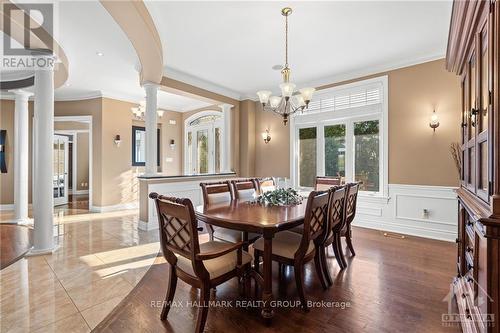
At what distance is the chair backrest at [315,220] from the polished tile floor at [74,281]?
174 cm

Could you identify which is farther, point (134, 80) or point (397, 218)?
point (134, 80)

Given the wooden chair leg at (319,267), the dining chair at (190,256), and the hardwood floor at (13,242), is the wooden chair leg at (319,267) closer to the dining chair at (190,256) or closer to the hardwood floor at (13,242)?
the dining chair at (190,256)

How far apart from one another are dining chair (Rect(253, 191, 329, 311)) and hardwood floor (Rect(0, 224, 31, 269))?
3131 millimetres

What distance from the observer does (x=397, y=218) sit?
4254 mm

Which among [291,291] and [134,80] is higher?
[134,80]

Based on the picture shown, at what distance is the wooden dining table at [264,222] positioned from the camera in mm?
1863

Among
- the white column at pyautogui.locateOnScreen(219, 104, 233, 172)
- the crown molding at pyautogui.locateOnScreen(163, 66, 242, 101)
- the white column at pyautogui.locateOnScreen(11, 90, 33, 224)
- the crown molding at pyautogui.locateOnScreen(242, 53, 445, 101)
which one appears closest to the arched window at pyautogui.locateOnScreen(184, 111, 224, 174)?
the white column at pyautogui.locateOnScreen(219, 104, 233, 172)

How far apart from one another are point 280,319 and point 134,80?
16.8 ft

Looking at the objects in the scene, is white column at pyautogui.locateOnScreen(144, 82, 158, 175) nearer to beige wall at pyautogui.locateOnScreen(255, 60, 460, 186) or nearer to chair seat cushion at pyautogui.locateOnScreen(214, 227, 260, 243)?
chair seat cushion at pyautogui.locateOnScreen(214, 227, 260, 243)

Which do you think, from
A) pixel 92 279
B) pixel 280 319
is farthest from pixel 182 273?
pixel 92 279

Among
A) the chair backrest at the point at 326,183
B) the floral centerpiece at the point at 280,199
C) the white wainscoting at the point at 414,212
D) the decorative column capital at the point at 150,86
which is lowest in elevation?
the white wainscoting at the point at 414,212

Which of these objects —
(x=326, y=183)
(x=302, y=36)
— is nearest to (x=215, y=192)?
(x=326, y=183)

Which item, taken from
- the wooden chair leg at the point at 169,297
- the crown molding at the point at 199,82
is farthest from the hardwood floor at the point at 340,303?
the crown molding at the point at 199,82

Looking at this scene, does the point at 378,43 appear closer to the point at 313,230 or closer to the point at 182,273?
the point at 313,230
